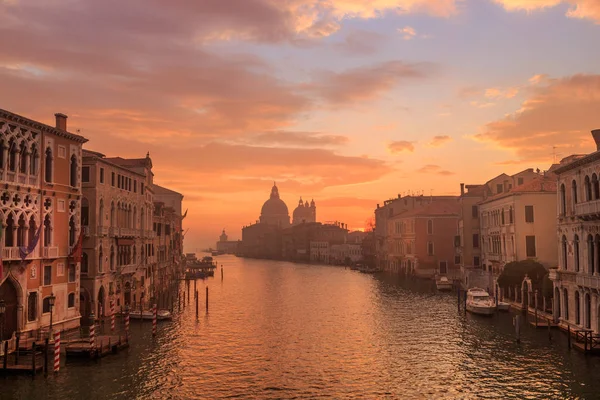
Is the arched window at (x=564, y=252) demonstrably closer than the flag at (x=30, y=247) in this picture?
No

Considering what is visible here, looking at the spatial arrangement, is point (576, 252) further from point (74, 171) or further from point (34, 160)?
point (34, 160)

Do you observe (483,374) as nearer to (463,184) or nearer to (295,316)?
(295,316)

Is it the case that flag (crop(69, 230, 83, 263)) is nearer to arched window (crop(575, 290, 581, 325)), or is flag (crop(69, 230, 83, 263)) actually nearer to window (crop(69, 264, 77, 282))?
window (crop(69, 264, 77, 282))

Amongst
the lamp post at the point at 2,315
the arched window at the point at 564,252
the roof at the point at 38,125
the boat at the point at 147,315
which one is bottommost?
the boat at the point at 147,315

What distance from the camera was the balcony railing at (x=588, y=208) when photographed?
29.8 meters

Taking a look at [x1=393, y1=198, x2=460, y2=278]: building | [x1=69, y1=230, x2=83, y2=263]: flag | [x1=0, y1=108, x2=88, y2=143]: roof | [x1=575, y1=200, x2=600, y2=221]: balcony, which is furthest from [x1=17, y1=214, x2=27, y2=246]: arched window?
[x1=393, y1=198, x2=460, y2=278]: building

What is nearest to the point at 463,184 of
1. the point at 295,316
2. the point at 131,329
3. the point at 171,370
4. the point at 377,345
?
the point at 295,316

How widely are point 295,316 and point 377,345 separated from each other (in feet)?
48.2

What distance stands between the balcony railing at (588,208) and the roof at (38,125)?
31.2 metres

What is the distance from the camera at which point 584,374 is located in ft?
86.8

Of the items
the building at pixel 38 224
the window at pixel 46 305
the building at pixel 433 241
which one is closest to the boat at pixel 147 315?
the building at pixel 38 224

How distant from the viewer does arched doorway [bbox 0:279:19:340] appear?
3008 cm

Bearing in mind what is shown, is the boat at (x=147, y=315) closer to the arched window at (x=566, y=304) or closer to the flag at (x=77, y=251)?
the flag at (x=77, y=251)

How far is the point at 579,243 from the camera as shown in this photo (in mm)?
33250
